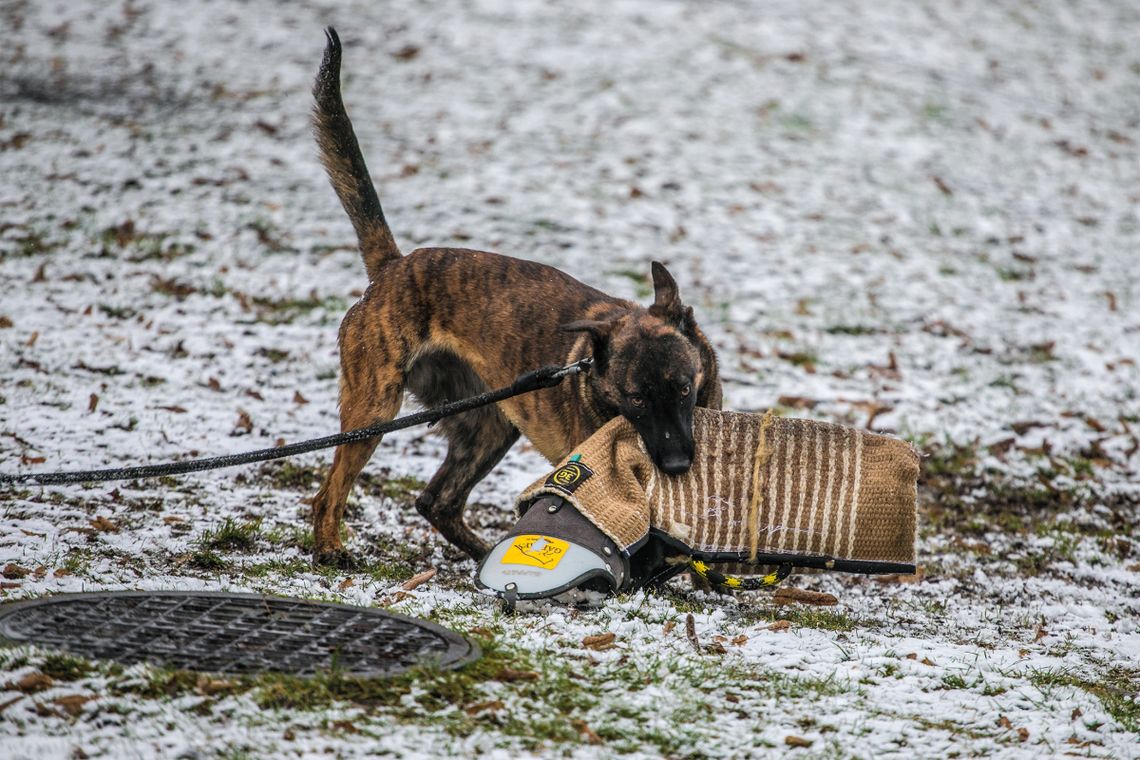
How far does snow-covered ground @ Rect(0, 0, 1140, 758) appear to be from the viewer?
3422mm

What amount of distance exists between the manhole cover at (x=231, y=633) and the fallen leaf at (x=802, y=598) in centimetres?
190

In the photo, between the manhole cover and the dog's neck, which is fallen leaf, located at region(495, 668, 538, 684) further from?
the dog's neck

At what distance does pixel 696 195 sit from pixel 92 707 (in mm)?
8921

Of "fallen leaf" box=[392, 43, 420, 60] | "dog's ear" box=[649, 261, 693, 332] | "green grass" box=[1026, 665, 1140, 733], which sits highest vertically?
"fallen leaf" box=[392, 43, 420, 60]

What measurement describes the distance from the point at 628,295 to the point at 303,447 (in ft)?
17.1

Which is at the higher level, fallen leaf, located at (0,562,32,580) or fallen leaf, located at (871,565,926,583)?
fallen leaf, located at (0,562,32,580)

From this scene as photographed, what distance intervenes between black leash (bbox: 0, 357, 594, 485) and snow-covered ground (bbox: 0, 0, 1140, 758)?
43 centimetres

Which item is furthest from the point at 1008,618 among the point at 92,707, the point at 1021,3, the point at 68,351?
the point at 1021,3

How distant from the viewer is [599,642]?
3.75 m

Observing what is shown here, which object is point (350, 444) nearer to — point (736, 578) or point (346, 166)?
point (346, 166)

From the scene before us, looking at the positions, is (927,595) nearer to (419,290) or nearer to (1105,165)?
(419,290)

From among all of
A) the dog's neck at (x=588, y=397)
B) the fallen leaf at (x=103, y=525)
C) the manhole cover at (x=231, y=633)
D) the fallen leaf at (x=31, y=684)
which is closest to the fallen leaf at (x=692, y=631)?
the manhole cover at (x=231, y=633)

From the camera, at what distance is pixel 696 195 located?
36.5ft

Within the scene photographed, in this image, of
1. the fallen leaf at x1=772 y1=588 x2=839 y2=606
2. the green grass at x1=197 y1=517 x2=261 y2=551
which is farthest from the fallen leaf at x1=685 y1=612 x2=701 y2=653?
the green grass at x1=197 y1=517 x2=261 y2=551
